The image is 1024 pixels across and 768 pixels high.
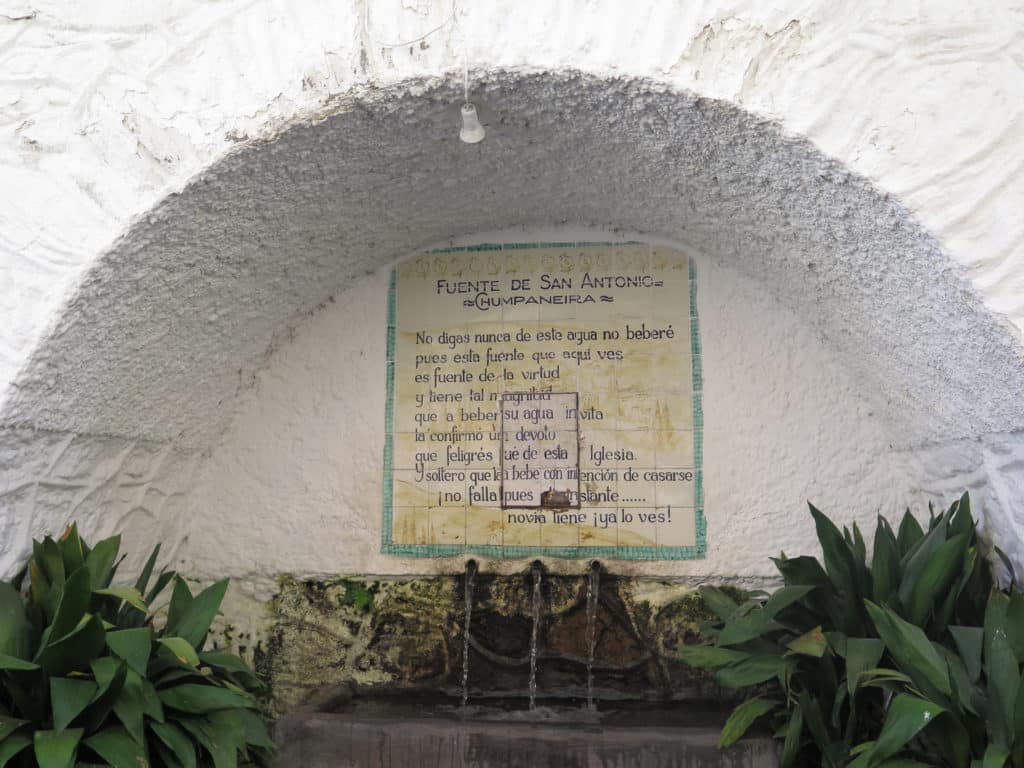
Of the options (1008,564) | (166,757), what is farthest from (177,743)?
(1008,564)

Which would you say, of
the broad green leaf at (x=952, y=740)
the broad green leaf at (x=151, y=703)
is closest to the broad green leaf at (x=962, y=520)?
the broad green leaf at (x=952, y=740)

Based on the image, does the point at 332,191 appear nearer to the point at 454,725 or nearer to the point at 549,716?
the point at 454,725

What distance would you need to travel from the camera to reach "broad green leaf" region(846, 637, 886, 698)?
1779 millimetres

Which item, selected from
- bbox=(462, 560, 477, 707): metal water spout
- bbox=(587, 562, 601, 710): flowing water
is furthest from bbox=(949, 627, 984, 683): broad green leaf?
bbox=(462, 560, 477, 707): metal water spout

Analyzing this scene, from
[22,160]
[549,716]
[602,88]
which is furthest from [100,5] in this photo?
[549,716]

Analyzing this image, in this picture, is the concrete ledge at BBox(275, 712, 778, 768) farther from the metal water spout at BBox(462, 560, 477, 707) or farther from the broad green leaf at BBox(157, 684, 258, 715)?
the metal water spout at BBox(462, 560, 477, 707)

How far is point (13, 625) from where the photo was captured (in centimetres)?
180

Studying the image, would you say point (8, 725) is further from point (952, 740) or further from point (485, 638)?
point (952, 740)

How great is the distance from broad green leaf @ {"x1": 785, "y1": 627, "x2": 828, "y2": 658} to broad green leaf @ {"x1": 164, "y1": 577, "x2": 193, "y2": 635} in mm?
1337

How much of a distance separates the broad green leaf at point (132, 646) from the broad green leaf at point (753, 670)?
3.92 ft

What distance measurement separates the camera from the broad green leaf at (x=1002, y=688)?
5.28ft

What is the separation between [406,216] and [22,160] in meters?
0.91

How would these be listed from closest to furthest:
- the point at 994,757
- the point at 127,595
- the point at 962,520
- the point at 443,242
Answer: the point at 994,757
the point at 127,595
the point at 962,520
the point at 443,242

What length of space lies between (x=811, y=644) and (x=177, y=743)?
1.30 meters
